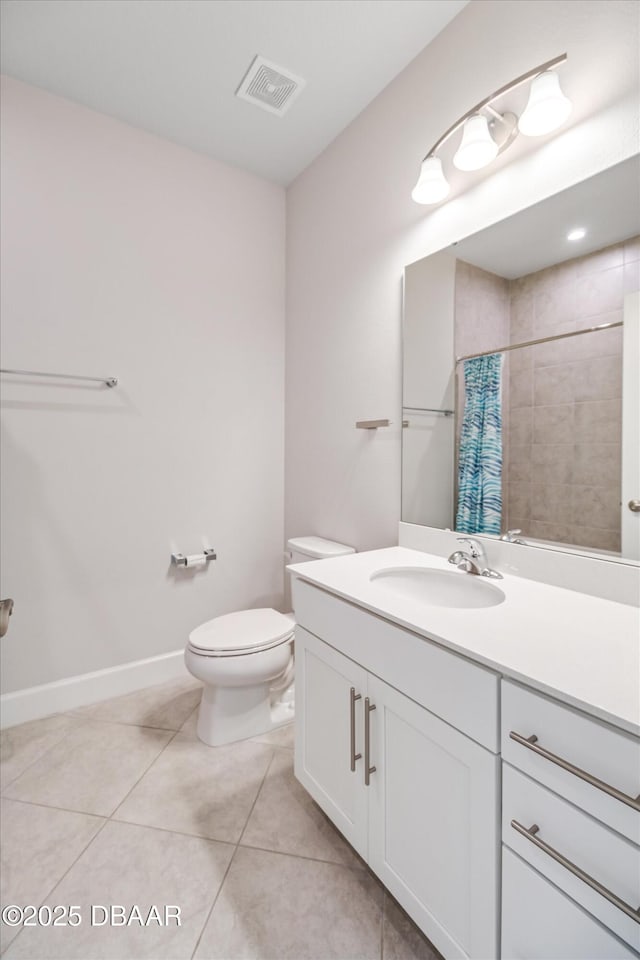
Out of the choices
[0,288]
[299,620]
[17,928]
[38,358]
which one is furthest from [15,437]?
[17,928]

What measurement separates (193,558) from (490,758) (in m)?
1.68

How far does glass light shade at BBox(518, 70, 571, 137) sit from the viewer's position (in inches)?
41.9

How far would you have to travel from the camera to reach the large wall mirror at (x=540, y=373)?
1022 millimetres

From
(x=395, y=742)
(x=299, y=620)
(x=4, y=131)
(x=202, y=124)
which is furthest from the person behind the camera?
(x=202, y=124)

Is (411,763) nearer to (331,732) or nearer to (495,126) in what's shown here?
(331,732)

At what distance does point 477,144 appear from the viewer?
4.05 feet

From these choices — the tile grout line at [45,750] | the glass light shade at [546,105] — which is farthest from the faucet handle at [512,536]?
the tile grout line at [45,750]

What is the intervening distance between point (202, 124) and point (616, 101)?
1.70 m

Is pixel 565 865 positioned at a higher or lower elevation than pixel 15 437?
lower

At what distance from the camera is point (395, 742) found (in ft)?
3.12

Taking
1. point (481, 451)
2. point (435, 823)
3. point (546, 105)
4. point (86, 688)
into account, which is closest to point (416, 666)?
point (435, 823)

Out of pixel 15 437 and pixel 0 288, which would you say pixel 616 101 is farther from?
pixel 15 437

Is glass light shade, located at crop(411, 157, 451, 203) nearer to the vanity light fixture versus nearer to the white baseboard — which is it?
the vanity light fixture

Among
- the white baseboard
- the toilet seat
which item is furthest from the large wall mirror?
the white baseboard
